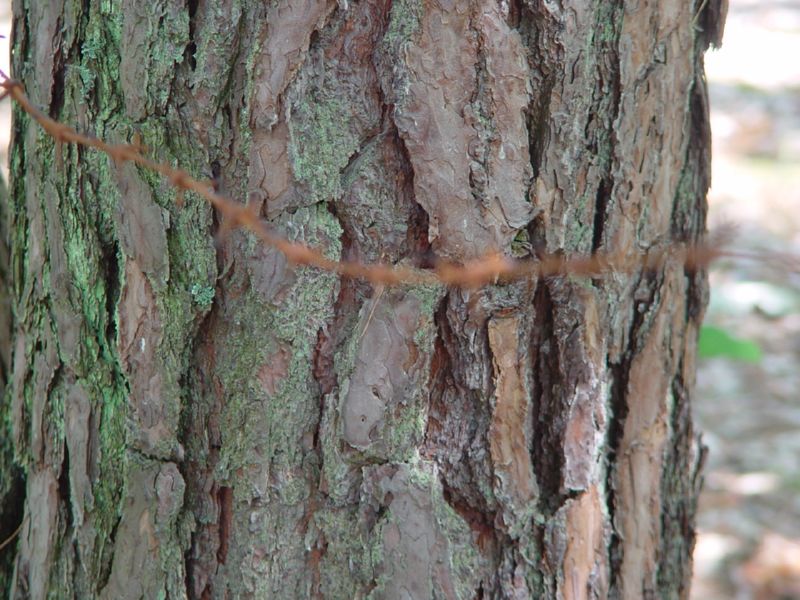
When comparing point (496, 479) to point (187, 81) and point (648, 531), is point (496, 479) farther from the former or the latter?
point (187, 81)

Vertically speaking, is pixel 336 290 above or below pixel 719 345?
below

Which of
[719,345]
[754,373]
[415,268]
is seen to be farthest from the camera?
[754,373]

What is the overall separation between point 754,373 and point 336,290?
120 inches

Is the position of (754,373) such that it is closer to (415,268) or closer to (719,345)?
(719,345)

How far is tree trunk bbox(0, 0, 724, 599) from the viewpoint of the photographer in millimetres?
979

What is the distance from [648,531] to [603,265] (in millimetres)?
432

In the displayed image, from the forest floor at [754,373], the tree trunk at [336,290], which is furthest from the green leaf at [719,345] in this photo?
the tree trunk at [336,290]

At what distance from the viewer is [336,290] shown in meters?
1.02

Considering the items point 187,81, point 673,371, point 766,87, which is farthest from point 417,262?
point 766,87

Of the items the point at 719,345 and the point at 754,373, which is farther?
the point at 754,373

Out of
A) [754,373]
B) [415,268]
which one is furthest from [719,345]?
[754,373]

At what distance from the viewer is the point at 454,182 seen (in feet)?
3.25

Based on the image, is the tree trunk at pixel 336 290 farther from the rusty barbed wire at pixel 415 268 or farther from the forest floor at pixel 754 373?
the forest floor at pixel 754 373

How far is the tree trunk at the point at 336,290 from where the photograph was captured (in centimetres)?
98
